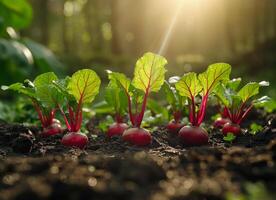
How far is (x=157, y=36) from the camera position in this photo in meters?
17.7

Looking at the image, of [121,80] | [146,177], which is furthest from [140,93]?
[146,177]

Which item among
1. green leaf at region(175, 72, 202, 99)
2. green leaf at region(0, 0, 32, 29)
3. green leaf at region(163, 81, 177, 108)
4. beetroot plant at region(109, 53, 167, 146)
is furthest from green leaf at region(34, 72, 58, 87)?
green leaf at region(0, 0, 32, 29)

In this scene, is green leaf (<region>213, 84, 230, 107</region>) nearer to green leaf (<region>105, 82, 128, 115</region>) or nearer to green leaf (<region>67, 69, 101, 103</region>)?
green leaf (<region>105, 82, 128, 115</region>)

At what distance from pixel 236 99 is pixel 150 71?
0.71 meters

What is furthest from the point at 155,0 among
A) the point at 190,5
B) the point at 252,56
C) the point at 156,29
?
the point at 190,5

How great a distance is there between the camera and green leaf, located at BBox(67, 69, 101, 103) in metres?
3.03

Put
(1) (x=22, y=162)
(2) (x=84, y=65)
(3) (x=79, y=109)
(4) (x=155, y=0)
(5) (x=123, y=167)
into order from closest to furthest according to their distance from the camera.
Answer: (5) (x=123, y=167) < (1) (x=22, y=162) < (3) (x=79, y=109) < (2) (x=84, y=65) < (4) (x=155, y=0)

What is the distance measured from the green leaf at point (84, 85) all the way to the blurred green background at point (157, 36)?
4.02 m

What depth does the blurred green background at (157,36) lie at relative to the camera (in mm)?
8023

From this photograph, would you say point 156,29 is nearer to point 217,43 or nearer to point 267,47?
point 267,47

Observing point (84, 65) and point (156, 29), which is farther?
point (156, 29)

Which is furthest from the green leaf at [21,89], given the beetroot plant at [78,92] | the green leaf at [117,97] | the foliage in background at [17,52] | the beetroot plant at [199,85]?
the foliage in background at [17,52]

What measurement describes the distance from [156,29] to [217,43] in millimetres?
6438

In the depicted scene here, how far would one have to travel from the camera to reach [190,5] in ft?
77.8
